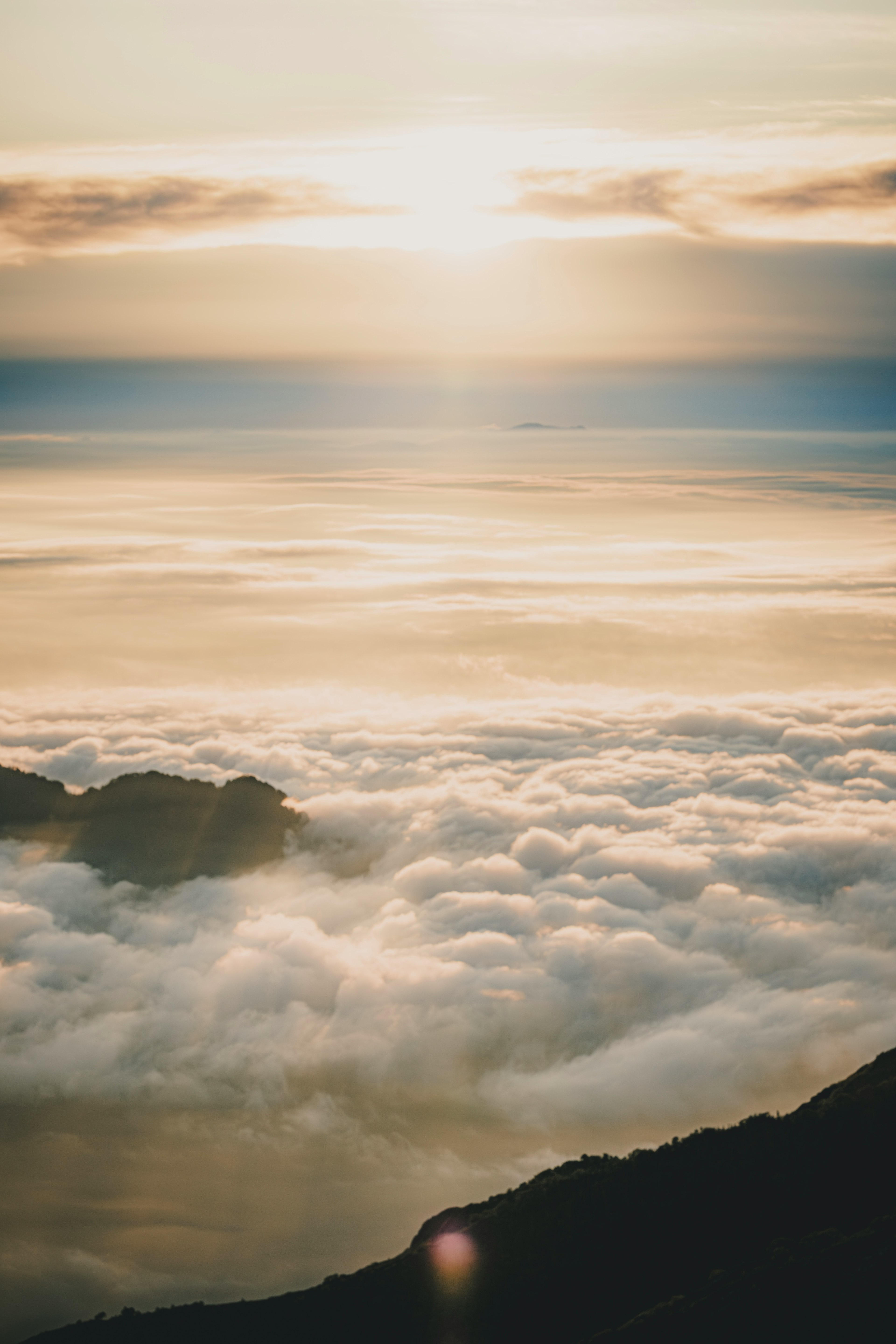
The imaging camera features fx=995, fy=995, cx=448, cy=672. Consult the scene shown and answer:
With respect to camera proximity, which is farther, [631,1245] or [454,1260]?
[454,1260]

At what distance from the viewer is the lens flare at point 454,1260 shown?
79.9 metres

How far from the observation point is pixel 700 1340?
2318 inches

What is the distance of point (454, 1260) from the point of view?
82688mm

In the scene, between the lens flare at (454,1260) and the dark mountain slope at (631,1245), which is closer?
the dark mountain slope at (631,1245)

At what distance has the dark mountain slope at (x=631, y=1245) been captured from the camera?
7456 cm

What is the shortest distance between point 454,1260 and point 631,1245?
1466 cm

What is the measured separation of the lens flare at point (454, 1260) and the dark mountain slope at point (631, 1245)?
0.50 meters

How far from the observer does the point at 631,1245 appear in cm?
8038

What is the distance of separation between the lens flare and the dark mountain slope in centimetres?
50

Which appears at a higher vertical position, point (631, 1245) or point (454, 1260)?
point (454, 1260)

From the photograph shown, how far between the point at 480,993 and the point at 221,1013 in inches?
1863

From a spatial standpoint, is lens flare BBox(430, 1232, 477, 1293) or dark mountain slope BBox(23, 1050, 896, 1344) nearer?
dark mountain slope BBox(23, 1050, 896, 1344)

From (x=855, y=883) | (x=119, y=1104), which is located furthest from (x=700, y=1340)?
(x=119, y=1104)

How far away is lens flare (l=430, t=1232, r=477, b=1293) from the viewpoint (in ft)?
262
